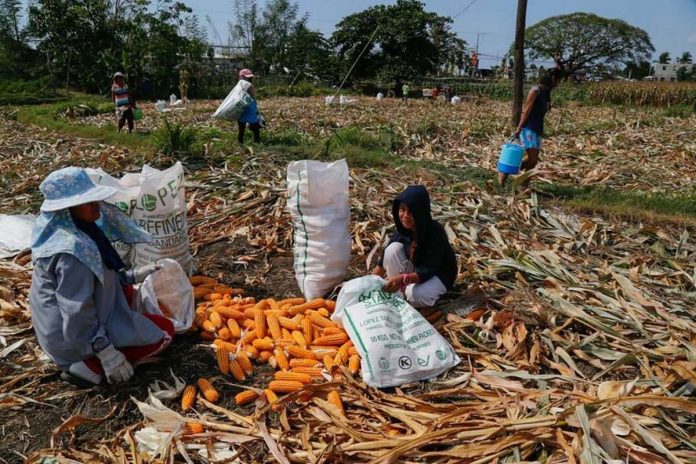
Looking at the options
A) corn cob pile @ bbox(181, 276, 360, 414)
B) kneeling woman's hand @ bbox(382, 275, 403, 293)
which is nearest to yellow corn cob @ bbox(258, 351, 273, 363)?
corn cob pile @ bbox(181, 276, 360, 414)

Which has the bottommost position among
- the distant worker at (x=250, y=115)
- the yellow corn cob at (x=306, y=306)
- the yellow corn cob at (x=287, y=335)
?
the yellow corn cob at (x=287, y=335)

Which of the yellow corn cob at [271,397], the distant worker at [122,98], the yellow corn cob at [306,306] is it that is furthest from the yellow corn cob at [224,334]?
the distant worker at [122,98]

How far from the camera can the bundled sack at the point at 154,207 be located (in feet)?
11.5

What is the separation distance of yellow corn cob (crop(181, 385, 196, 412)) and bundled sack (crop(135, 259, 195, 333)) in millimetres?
485

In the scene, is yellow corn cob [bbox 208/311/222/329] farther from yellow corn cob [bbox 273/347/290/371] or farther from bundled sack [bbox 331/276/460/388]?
bundled sack [bbox 331/276/460/388]

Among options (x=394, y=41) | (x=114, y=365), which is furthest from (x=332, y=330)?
(x=394, y=41)

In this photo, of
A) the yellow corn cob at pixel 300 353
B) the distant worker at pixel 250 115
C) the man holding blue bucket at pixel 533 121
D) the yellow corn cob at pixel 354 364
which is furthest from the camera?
the distant worker at pixel 250 115

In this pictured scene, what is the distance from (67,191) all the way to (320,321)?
5.07ft

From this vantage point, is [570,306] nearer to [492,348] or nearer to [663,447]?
[492,348]

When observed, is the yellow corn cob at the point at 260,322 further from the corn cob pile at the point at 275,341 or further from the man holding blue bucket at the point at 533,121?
the man holding blue bucket at the point at 533,121

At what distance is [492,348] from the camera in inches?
117

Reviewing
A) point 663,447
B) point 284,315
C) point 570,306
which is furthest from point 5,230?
point 663,447

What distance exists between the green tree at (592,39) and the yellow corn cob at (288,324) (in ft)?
159

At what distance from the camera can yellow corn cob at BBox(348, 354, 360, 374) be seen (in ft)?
9.09
